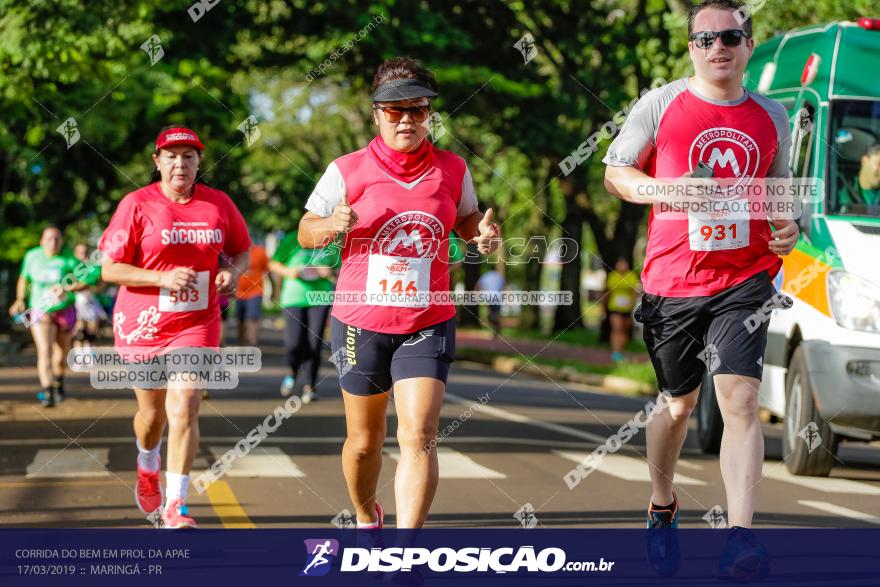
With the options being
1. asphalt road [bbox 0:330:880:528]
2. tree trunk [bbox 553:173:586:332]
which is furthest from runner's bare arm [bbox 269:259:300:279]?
tree trunk [bbox 553:173:586:332]

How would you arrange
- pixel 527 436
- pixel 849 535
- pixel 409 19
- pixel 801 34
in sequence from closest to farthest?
pixel 849 535 → pixel 801 34 → pixel 527 436 → pixel 409 19

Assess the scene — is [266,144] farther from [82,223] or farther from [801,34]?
[801,34]

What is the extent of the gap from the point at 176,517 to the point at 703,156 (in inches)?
133

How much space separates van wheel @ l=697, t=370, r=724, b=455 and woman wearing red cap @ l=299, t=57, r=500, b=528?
21.5 feet

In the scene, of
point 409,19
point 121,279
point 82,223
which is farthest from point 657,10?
point 82,223

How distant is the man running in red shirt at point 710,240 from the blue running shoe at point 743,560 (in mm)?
359

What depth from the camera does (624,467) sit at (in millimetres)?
11680

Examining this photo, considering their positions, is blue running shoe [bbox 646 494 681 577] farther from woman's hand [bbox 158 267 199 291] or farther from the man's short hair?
woman's hand [bbox 158 267 199 291]

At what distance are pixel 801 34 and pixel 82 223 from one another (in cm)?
5406

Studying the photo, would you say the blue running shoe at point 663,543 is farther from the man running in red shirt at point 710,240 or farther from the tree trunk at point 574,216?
the tree trunk at point 574,216

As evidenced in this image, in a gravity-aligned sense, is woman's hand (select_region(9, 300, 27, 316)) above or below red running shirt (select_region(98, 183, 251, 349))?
above

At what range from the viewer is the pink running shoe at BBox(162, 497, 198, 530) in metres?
7.82

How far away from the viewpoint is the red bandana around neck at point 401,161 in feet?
20.5

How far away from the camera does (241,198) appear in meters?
48.5
